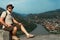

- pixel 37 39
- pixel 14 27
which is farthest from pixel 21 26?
pixel 37 39

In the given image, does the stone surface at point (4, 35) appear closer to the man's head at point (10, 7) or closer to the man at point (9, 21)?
the man at point (9, 21)

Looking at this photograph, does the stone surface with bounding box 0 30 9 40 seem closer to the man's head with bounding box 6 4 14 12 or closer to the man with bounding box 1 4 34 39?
the man with bounding box 1 4 34 39

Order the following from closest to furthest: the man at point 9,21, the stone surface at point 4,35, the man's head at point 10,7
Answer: the stone surface at point 4,35
the man at point 9,21
the man's head at point 10,7

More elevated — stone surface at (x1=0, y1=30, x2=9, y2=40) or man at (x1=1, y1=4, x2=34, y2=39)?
man at (x1=1, y1=4, x2=34, y2=39)

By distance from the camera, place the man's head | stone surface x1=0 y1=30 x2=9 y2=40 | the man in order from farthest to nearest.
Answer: the man's head → the man → stone surface x1=0 y1=30 x2=9 y2=40

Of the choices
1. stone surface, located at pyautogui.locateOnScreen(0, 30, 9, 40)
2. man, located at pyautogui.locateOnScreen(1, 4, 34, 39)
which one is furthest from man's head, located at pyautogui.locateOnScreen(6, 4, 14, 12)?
stone surface, located at pyautogui.locateOnScreen(0, 30, 9, 40)

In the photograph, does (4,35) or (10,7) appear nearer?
(4,35)

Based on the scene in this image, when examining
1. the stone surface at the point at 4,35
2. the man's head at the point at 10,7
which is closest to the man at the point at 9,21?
the man's head at the point at 10,7

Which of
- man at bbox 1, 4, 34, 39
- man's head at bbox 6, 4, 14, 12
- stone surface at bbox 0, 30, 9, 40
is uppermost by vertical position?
man's head at bbox 6, 4, 14, 12

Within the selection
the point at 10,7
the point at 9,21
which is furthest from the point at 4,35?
A: the point at 10,7

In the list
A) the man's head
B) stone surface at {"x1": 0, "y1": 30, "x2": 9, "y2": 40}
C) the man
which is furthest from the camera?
the man's head

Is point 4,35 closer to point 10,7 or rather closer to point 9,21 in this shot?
point 9,21

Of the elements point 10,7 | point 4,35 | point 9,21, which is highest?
point 10,7
